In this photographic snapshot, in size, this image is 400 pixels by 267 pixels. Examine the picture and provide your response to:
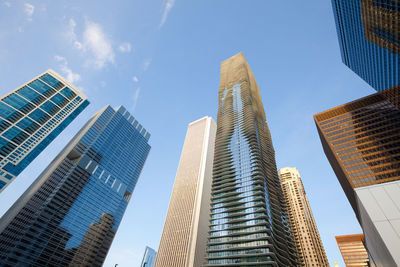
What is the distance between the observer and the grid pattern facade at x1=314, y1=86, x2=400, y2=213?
8169 cm

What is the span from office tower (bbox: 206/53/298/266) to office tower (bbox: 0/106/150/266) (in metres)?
98.7

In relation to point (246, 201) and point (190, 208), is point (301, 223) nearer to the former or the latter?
point (246, 201)

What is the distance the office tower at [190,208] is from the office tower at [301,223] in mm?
62461

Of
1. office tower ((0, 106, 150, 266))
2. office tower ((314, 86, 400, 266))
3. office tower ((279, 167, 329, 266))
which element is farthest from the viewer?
office tower ((279, 167, 329, 266))

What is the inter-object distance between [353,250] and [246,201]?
151m

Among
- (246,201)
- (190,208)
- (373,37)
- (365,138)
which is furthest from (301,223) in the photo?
(373,37)

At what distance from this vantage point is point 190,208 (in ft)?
360

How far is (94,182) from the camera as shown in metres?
153

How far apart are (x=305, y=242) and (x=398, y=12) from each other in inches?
4989

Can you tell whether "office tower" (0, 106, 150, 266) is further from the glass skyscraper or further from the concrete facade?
the concrete facade

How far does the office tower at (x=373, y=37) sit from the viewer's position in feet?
203

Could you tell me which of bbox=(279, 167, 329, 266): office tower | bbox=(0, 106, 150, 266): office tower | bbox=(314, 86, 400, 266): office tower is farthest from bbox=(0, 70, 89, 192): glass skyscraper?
bbox=(279, 167, 329, 266): office tower

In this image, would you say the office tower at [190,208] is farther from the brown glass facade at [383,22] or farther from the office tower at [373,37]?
the brown glass facade at [383,22]

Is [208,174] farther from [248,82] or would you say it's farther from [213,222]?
[248,82]
